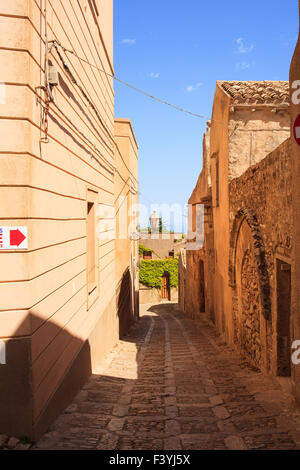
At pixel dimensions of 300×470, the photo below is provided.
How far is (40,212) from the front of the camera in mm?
3346

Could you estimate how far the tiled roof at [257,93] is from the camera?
9359mm

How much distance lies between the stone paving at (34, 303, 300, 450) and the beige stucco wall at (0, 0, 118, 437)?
0.34 metres

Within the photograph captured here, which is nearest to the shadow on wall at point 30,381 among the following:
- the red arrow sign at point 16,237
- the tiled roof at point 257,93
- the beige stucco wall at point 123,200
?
the red arrow sign at point 16,237

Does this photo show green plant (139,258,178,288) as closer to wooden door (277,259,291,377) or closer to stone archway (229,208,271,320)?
stone archway (229,208,271,320)

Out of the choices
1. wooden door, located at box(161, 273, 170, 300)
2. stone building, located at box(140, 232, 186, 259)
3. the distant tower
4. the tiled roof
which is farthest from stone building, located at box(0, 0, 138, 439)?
the distant tower

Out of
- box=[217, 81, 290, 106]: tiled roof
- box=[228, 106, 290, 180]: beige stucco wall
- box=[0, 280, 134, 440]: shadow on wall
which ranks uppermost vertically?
box=[217, 81, 290, 106]: tiled roof

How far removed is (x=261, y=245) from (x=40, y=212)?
159 inches

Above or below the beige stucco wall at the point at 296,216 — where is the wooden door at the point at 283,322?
below

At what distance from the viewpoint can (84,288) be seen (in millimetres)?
5434

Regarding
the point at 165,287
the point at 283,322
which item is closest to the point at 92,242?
the point at 283,322

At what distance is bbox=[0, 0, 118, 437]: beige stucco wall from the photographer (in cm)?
299

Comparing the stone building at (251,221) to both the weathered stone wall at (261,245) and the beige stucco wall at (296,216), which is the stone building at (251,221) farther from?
the beige stucco wall at (296,216)
